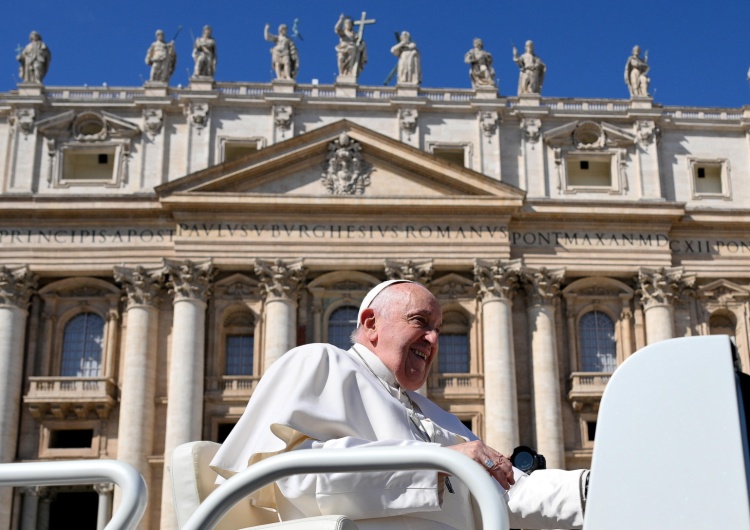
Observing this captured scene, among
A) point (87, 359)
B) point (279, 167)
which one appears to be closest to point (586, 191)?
point (279, 167)

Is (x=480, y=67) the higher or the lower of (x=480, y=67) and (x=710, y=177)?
the higher

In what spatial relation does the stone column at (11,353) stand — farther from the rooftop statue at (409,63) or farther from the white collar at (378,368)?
the white collar at (378,368)

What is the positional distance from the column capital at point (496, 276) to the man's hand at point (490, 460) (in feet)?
85.9

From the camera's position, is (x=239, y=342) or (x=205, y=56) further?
(x=205, y=56)

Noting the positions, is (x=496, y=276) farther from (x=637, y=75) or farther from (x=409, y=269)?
(x=637, y=75)

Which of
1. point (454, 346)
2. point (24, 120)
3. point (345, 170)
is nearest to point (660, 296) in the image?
point (454, 346)

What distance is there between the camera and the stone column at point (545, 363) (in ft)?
95.6

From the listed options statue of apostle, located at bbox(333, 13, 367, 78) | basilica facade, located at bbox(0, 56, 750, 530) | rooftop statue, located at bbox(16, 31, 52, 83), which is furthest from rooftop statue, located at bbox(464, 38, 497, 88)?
rooftop statue, located at bbox(16, 31, 52, 83)

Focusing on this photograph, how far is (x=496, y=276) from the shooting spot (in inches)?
1188

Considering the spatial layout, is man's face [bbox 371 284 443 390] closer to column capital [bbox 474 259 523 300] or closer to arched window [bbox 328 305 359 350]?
column capital [bbox 474 259 523 300]

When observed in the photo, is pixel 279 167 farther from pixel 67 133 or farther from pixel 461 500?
pixel 461 500

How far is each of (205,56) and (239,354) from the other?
9194 millimetres

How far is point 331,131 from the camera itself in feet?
103

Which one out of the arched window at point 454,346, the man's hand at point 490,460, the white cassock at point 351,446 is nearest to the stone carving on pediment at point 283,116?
the arched window at point 454,346
